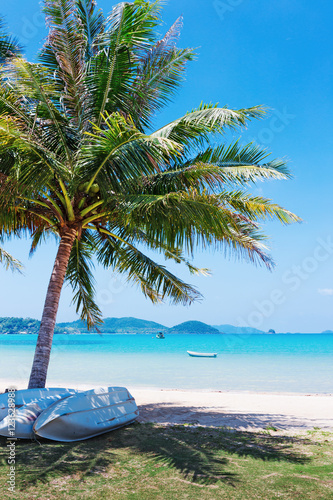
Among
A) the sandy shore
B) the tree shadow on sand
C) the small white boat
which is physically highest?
the tree shadow on sand

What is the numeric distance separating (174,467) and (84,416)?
1.68 m

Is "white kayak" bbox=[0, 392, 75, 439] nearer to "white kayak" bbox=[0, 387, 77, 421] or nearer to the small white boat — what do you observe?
"white kayak" bbox=[0, 387, 77, 421]

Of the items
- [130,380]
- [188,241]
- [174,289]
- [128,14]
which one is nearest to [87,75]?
[128,14]

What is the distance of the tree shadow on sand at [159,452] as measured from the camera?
3.75 metres

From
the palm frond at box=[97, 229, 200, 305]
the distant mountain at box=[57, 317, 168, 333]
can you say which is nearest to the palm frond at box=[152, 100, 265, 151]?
the palm frond at box=[97, 229, 200, 305]

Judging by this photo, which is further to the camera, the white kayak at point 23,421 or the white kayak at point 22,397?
the white kayak at point 22,397

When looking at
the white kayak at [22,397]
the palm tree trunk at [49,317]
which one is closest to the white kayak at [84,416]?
the white kayak at [22,397]

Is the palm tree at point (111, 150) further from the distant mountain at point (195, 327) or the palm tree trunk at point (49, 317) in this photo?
the distant mountain at point (195, 327)

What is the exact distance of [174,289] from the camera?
8.54 metres

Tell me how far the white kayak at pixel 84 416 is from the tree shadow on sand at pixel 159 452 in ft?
0.40

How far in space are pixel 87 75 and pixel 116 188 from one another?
220 cm

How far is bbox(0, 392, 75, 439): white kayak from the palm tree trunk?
1.25 m

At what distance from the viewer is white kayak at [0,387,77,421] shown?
524 centimetres

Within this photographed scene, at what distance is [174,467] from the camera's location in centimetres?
393
